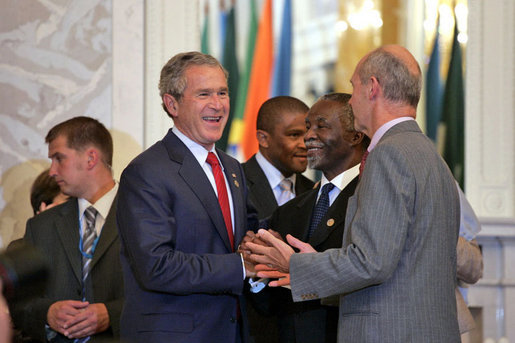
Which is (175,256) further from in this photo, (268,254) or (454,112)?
(454,112)

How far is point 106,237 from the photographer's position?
11.5 feet

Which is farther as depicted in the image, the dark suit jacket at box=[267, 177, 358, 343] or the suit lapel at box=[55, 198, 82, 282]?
the suit lapel at box=[55, 198, 82, 282]

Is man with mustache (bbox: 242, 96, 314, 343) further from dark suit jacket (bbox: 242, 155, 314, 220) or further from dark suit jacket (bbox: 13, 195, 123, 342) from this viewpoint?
dark suit jacket (bbox: 13, 195, 123, 342)

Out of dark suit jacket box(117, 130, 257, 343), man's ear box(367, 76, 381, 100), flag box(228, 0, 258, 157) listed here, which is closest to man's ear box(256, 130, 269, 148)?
flag box(228, 0, 258, 157)

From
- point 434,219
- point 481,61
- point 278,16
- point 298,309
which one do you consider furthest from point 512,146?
point 434,219

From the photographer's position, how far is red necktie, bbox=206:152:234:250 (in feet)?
9.36

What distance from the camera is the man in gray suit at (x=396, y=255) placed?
2.37 metres

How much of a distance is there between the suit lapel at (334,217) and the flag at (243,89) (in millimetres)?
2707

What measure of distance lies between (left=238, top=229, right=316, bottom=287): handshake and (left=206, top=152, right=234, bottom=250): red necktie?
0.32 ft

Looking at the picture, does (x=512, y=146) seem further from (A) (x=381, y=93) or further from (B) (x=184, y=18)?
(A) (x=381, y=93)

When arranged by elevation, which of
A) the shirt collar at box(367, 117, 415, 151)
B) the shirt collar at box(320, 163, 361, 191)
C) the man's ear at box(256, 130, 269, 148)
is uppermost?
the man's ear at box(256, 130, 269, 148)

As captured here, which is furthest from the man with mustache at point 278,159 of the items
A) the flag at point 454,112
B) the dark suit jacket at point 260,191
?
the flag at point 454,112

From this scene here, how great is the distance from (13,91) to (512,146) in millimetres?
3469

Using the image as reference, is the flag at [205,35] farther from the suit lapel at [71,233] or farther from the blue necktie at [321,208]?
the blue necktie at [321,208]
